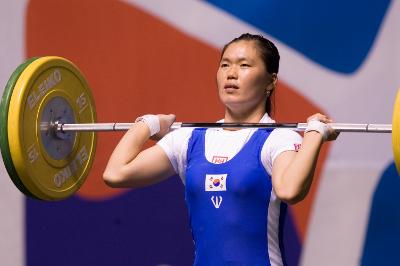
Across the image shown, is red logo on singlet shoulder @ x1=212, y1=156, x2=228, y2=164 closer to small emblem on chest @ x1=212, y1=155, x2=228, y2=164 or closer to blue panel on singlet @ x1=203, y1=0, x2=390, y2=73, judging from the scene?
small emblem on chest @ x1=212, y1=155, x2=228, y2=164

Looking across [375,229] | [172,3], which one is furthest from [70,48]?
[375,229]

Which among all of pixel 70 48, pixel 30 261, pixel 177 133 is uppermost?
pixel 70 48

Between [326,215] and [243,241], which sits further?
[326,215]

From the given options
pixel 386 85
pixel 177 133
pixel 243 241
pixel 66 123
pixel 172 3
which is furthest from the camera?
pixel 172 3

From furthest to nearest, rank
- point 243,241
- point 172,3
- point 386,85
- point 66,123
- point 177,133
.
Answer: point 172,3, point 386,85, point 66,123, point 177,133, point 243,241

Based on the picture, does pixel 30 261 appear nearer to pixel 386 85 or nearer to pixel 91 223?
pixel 91 223

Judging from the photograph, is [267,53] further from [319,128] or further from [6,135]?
[6,135]

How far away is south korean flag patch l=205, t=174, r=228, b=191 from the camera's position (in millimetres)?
2383

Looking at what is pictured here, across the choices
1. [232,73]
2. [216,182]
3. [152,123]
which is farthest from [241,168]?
[152,123]

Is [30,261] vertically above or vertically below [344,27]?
below

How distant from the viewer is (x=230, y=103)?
2508 mm

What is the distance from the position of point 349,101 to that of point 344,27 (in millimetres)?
259

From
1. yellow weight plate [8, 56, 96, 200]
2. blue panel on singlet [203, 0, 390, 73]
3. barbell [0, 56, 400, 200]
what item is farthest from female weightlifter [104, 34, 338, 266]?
blue panel on singlet [203, 0, 390, 73]

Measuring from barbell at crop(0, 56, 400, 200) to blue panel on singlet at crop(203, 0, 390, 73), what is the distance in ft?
2.44
